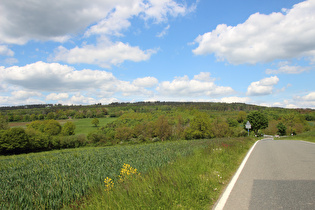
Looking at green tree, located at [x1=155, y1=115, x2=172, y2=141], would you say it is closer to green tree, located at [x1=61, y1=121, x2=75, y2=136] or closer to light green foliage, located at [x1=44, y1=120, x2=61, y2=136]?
green tree, located at [x1=61, y1=121, x2=75, y2=136]

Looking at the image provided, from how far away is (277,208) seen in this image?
374cm

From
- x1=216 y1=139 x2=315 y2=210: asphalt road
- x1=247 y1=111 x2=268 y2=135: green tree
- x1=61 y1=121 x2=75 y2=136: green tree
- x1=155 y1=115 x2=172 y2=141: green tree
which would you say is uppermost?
x1=216 y1=139 x2=315 y2=210: asphalt road

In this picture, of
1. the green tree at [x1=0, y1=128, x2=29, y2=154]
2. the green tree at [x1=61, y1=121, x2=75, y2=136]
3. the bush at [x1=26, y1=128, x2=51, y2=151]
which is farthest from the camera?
the green tree at [x1=61, y1=121, x2=75, y2=136]

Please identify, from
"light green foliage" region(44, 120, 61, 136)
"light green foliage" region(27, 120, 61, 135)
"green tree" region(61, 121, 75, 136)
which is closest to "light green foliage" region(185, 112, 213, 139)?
"green tree" region(61, 121, 75, 136)

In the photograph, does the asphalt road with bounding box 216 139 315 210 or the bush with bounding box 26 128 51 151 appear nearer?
the asphalt road with bounding box 216 139 315 210

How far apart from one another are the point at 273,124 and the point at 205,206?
103 m

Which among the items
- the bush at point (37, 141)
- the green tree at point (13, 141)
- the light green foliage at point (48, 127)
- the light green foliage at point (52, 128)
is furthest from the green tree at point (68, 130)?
the green tree at point (13, 141)

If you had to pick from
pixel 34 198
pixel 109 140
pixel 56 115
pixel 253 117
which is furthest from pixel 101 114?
pixel 34 198

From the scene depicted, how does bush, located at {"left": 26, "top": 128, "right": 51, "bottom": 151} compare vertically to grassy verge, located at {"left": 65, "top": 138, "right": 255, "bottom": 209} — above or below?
below

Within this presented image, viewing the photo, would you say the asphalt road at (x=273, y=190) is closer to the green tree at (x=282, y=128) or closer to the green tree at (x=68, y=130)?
the green tree at (x=282, y=128)

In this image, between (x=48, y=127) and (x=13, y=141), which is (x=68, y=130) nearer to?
(x=48, y=127)

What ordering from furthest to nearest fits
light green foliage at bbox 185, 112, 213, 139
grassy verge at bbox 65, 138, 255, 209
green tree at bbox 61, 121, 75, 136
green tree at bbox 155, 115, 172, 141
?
green tree at bbox 61, 121, 75, 136 → green tree at bbox 155, 115, 172, 141 → light green foliage at bbox 185, 112, 213, 139 → grassy verge at bbox 65, 138, 255, 209

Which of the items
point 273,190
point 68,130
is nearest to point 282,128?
point 273,190

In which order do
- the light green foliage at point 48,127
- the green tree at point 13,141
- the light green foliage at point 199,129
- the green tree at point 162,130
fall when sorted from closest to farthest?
the green tree at point 13,141 → the light green foliage at point 199,129 → the green tree at point 162,130 → the light green foliage at point 48,127
